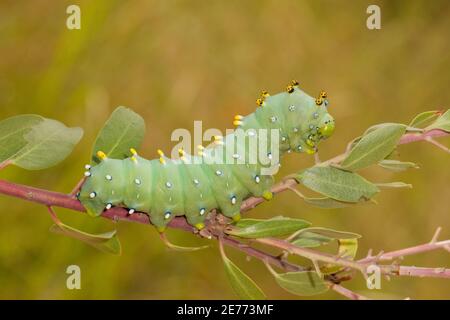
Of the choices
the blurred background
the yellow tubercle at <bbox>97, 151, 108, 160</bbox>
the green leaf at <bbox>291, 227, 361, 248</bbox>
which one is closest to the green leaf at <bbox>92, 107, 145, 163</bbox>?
the yellow tubercle at <bbox>97, 151, 108, 160</bbox>

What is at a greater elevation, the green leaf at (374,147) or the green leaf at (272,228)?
the green leaf at (374,147)

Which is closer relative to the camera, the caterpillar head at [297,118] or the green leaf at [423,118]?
the green leaf at [423,118]

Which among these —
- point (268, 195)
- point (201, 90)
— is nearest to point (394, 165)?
point (268, 195)

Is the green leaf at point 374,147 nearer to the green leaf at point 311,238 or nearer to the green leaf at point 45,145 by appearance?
the green leaf at point 311,238

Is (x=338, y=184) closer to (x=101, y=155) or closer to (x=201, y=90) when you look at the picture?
(x=101, y=155)

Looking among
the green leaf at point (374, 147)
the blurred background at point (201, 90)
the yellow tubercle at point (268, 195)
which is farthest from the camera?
the blurred background at point (201, 90)

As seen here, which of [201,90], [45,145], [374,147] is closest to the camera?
[374,147]

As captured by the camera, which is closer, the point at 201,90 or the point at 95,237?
the point at 95,237

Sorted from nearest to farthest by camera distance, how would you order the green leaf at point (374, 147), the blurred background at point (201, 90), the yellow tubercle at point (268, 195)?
the green leaf at point (374, 147), the yellow tubercle at point (268, 195), the blurred background at point (201, 90)

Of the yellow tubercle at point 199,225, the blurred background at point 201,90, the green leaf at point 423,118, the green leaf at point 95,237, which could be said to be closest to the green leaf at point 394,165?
the green leaf at point 423,118
